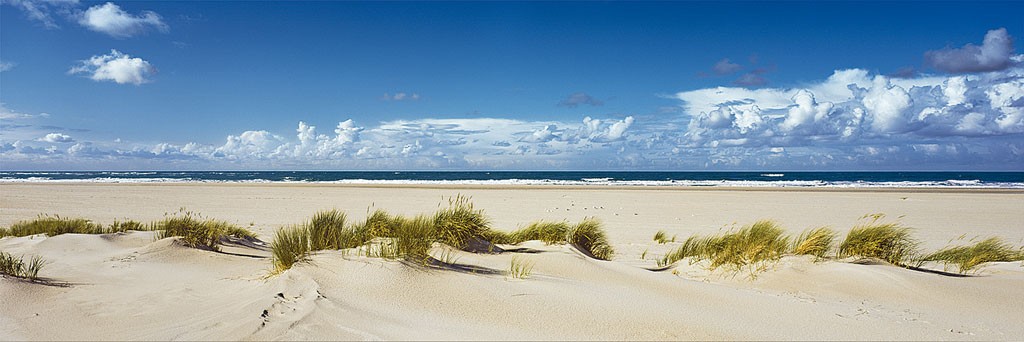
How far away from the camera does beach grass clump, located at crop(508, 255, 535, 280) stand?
573cm

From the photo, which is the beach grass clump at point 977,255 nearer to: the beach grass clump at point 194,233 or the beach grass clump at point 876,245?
the beach grass clump at point 876,245

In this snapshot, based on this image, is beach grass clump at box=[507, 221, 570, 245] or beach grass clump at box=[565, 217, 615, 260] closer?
beach grass clump at box=[507, 221, 570, 245]

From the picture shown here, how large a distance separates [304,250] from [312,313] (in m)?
1.98

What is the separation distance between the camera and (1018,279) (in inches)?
269

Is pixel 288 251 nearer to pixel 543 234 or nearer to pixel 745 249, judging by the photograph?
pixel 543 234

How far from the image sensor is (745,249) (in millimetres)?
7402

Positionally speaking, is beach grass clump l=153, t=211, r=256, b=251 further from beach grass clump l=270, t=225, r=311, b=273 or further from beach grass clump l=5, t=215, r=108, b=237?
beach grass clump l=270, t=225, r=311, b=273

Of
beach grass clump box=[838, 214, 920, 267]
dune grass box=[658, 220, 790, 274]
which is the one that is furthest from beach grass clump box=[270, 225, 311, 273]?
beach grass clump box=[838, 214, 920, 267]

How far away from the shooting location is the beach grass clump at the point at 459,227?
7230 millimetres

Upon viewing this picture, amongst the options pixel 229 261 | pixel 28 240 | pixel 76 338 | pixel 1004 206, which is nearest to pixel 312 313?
pixel 76 338

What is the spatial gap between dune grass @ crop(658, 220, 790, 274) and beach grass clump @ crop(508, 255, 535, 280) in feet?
8.43

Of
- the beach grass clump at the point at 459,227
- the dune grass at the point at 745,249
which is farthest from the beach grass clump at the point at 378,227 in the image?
the dune grass at the point at 745,249

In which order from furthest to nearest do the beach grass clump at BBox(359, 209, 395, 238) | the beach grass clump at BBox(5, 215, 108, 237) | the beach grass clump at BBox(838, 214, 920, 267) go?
the beach grass clump at BBox(5, 215, 108, 237) → the beach grass clump at BBox(838, 214, 920, 267) → the beach grass clump at BBox(359, 209, 395, 238)

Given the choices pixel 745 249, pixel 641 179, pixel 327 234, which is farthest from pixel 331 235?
pixel 641 179
